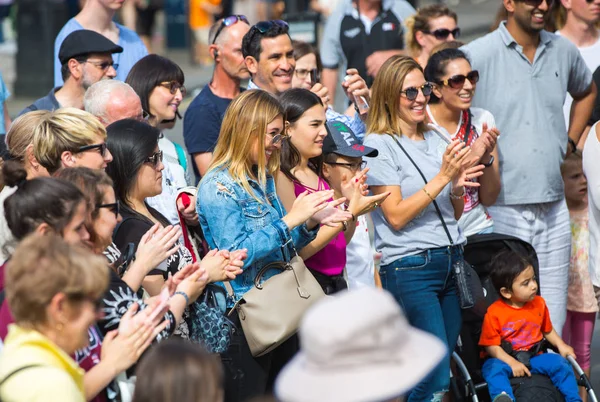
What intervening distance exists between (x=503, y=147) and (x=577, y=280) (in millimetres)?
1049

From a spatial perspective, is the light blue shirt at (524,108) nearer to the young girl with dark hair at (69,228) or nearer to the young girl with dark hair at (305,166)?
the young girl with dark hair at (305,166)

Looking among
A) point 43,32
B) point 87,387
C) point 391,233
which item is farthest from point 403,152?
point 43,32

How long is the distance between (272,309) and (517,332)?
1.69m

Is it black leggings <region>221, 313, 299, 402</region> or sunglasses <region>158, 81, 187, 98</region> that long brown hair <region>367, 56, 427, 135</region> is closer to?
A: sunglasses <region>158, 81, 187, 98</region>

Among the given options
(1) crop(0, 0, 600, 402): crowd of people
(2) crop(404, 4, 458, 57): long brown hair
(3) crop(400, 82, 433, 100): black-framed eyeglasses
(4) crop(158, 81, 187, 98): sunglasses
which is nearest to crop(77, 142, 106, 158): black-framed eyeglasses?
(1) crop(0, 0, 600, 402): crowd of people

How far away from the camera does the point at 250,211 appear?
4.37m

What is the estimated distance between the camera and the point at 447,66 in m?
5.67

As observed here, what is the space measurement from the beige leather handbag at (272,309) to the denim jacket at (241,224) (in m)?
0.08

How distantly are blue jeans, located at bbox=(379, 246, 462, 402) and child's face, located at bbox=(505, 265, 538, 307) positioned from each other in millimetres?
415

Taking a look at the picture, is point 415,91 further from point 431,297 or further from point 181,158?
point 181,158

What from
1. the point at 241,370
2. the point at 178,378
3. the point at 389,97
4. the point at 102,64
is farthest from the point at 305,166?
the point at 178,378

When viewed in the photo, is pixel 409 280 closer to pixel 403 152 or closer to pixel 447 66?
pixel 403 152

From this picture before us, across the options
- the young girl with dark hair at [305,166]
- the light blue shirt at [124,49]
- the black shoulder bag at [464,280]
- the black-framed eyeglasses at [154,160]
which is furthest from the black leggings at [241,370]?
the light blue shirt at [124,49]

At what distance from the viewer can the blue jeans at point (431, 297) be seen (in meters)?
4.96
